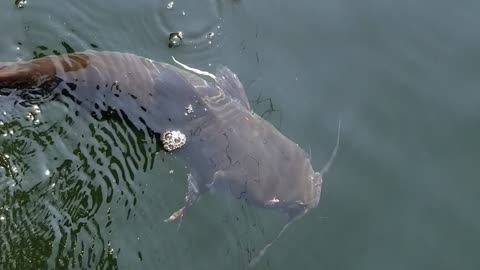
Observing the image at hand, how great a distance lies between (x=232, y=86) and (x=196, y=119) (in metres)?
0.46

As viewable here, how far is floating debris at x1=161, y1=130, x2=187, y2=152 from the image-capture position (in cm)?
480

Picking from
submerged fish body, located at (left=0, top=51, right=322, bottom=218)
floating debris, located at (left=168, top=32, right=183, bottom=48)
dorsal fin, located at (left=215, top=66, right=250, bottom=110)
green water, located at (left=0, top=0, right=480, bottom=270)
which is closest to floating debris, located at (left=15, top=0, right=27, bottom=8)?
green water, located at (left=0, top=0, right=480, bottom=270)

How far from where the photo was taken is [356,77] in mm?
5762

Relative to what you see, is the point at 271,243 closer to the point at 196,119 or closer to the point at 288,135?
the point at 288,135

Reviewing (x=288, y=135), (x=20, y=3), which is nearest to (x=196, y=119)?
(x=288, y=135)

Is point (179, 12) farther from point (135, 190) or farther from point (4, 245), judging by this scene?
point (4, 245)

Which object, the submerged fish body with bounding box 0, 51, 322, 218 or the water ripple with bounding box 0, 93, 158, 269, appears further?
the submerged fish body with bounding box 0, 51, 322, 218

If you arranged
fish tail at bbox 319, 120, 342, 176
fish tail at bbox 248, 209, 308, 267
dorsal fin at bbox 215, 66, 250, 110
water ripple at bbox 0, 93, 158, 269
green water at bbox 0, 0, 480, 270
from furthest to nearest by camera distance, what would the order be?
fish tail at bbox 319, 120, 342, 176 < dorsal fin at bbox 215, 66, 250, 110 < fish tail at bbox 248, 209, 308, 267 < green water at bbox 0, 0, 480, 270 < water ripple at bbox 0, 93, 158, 269

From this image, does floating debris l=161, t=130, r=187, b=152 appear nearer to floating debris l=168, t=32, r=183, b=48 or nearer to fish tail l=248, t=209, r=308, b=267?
fish tail l=248, t=209, r=308, b=267

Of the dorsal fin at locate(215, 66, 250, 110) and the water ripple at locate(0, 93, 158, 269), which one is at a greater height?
the dorsal fin at locate(215, 66, 250, 110)

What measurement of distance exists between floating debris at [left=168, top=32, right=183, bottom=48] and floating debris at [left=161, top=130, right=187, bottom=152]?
997mm

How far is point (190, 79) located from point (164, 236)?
107 cm

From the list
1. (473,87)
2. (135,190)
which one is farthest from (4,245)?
(473,87)

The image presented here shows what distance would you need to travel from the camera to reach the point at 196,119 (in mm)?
4758
